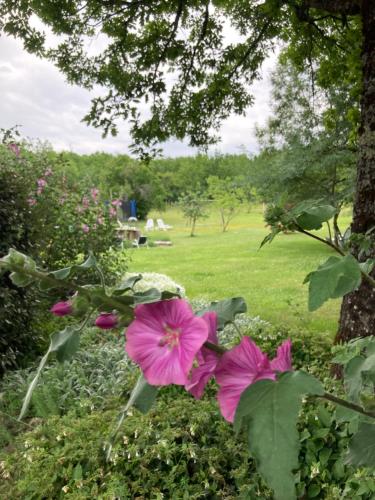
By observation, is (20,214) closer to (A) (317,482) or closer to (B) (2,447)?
(B) (2,447)

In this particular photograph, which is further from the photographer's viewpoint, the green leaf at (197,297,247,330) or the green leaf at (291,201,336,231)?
the green leaf at (291,201,336,231)

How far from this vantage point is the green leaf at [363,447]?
2.03 feet

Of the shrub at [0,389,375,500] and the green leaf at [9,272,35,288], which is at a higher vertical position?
the green leaf at [9,272,35,288]

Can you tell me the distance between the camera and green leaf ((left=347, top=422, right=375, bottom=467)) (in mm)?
618

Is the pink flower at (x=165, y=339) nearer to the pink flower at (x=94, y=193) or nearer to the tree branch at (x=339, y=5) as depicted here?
the tree branch at (x=339, y=5)

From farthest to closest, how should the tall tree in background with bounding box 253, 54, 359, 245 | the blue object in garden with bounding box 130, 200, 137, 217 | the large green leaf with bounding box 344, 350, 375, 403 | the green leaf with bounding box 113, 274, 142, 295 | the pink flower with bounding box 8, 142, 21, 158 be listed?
the blue object in garden with bounding box 130, 200, 137, 217 < the tall tree in background with bounding box 253, 54, 359, 245 < the pink flower with bounding box 8, 142, 21, 158 < the large green leaf with bounding box 344, 350, 375, 403 < the green leaf with bounding box 113, 274, 142, 295

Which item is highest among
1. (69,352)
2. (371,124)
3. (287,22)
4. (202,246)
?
(287,22)

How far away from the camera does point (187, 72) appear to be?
15.4 feet

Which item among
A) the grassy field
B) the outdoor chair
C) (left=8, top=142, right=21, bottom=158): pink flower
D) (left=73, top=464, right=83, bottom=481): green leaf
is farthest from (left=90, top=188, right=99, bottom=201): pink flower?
the outdoor chair

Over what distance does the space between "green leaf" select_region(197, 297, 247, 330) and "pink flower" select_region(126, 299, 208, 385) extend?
0.10 metres

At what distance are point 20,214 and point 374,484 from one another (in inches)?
138

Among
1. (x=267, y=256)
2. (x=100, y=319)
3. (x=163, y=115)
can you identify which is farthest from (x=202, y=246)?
(x=100, y=319)

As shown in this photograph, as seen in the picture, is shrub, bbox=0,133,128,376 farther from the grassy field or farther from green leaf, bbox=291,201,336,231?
green leaf, bbox=291,201,336,231

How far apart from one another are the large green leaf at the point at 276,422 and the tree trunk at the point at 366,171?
8.33 ft
